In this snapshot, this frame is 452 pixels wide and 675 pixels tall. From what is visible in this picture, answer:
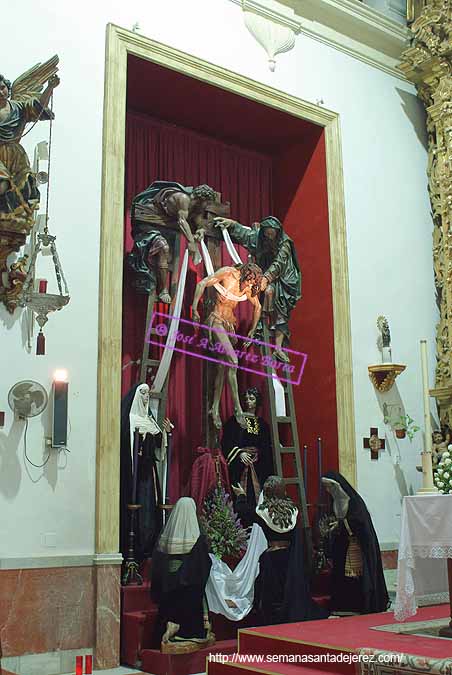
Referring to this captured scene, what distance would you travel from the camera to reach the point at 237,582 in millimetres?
7266

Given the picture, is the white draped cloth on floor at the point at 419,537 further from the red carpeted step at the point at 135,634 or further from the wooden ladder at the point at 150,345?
the wooden ladder at the point at 150,345

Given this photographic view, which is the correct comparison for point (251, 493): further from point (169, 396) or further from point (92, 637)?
point (92, 637)

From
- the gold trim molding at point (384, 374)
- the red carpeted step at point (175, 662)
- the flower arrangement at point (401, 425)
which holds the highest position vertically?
the gold trim molding at point (384, 374)

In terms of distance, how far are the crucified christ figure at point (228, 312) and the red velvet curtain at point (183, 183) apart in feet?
1.66

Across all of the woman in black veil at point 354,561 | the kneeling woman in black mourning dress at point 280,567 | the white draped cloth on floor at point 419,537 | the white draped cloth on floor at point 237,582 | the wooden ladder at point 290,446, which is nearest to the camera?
the white draped cloth on floor at point 419,537

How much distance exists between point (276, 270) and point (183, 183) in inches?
65.7

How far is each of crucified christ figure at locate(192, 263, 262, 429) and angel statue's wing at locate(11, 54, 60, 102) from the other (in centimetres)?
269

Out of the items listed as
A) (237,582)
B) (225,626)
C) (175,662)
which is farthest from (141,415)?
(175,662)

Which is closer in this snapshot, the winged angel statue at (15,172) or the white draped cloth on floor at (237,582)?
the winged angel statue at (15,172)

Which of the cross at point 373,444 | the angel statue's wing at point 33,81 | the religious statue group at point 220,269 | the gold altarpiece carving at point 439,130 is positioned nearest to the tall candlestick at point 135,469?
the religious statue group at point 220,269

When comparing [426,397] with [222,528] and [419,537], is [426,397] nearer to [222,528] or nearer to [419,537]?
[419,537]

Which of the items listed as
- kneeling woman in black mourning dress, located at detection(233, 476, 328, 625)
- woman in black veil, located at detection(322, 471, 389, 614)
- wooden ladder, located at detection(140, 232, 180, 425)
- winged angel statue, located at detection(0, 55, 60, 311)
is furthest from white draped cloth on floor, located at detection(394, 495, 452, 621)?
winged angel statue, located at detection(0, 55, 60, 311)

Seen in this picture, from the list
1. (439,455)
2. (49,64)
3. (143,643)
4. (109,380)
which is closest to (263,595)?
(143,643)

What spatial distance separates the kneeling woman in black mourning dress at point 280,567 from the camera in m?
7.30
